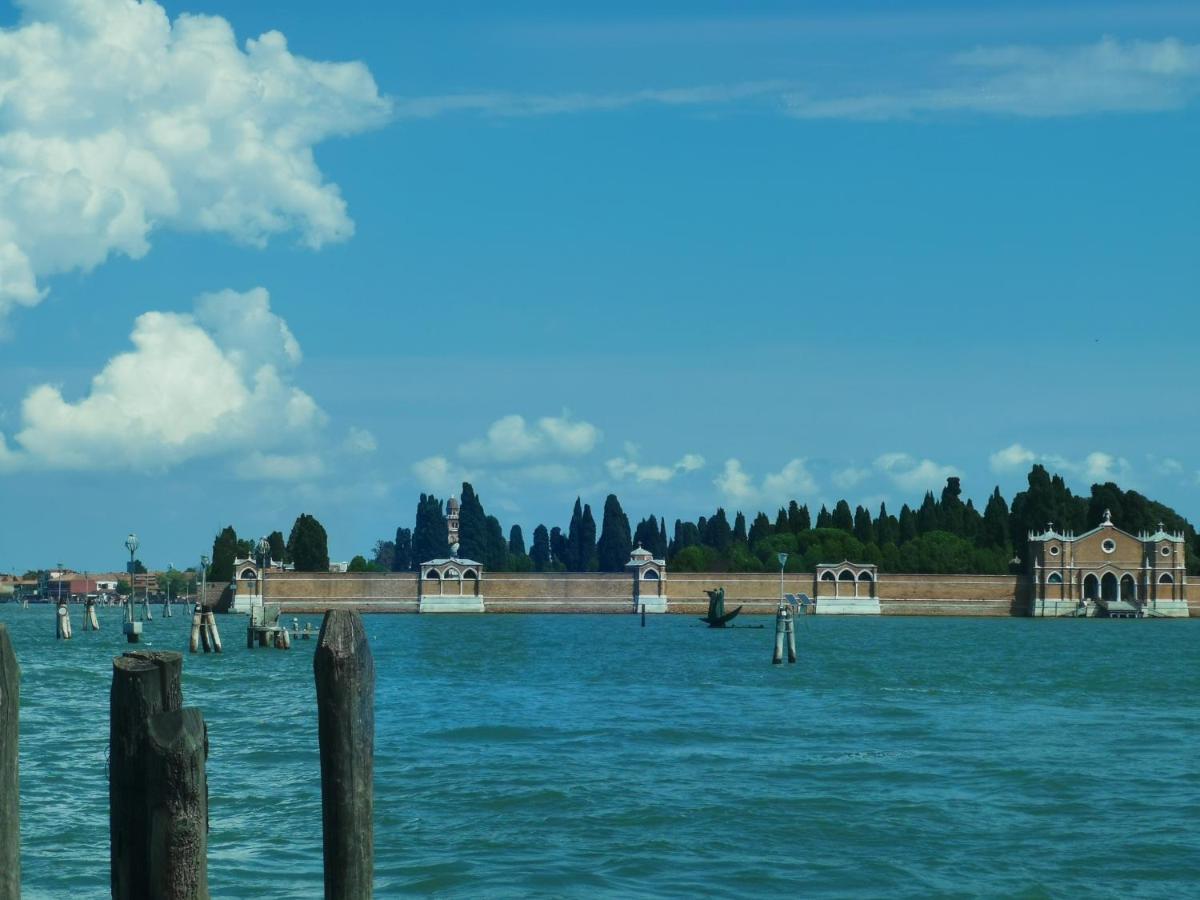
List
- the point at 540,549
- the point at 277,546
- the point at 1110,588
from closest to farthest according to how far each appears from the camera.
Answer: the point at 1110,588, the point at 277,546, the point at 540,549

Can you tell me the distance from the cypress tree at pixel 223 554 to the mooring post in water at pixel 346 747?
9428 cm

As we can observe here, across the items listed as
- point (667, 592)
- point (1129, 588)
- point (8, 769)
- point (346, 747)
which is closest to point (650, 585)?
point (667, 592)

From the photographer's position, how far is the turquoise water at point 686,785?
39.1 feet

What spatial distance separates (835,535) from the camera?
93000mm

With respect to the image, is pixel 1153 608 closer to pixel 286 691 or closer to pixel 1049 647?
pixel 1049 647

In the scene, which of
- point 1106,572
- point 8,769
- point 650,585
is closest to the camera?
point 8,769

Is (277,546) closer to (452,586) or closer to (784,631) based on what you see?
(452,586)

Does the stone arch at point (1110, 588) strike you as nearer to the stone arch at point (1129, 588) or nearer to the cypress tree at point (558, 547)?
the stone arch at point (1129, 588)

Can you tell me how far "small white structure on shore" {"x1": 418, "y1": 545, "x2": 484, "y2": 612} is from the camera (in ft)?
295

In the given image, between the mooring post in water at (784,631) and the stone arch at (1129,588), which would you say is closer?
the mooring post in water at (784,631)

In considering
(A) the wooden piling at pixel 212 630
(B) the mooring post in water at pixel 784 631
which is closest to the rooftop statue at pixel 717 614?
(A) the wooden piling at pixel 212 630

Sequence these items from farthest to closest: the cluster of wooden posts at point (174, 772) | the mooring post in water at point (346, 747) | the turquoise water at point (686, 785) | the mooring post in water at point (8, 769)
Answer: the turquoise water at point (686, 785) < the mooring post in water at point (346, 747) < the cluster of wooden posts at point (174, 772) < the mooring post in water at point (8, 769)

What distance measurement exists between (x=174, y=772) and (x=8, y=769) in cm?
59

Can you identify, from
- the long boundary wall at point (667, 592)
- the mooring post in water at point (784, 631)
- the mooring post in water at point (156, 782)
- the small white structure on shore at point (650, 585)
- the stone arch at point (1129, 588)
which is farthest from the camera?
the small white structure on shore at point (650, 585)
